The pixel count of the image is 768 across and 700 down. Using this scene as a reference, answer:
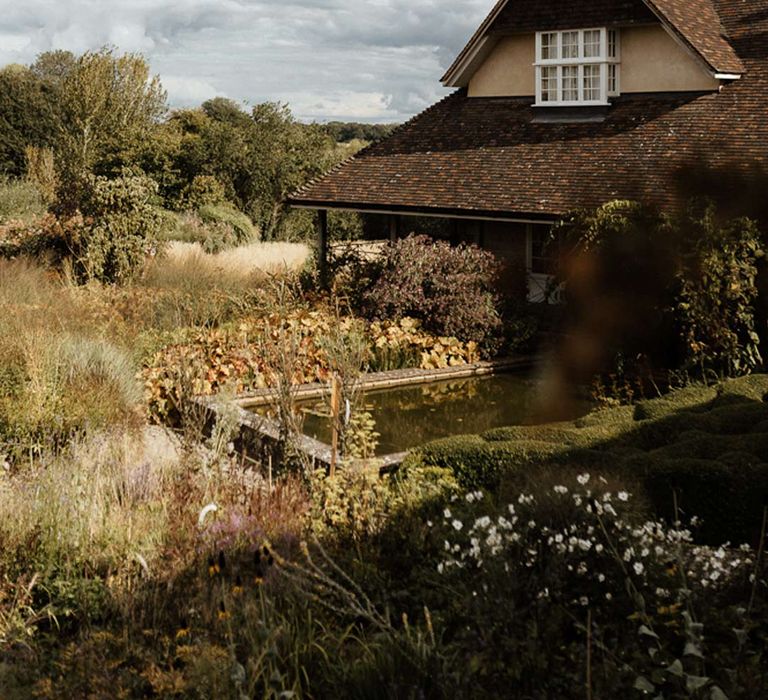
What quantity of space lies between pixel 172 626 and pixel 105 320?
10.4 metres

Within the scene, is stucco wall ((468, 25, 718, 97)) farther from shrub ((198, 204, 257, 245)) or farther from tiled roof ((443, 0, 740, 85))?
shrub ((198, 204, 257, 245))

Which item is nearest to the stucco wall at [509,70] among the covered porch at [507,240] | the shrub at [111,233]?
the covered porch at [507,240]

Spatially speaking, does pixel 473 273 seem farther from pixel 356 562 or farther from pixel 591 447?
pixel 356 562

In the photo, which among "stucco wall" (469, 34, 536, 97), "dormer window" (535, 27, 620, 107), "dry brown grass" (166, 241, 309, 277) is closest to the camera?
"dormer window" (535, 27, 620, 107)

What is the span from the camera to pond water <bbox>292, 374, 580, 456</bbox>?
39.7 feet

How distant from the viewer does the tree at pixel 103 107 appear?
38344 millimetres

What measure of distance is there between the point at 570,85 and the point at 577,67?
0.35m

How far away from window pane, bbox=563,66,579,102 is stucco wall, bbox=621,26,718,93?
2.90 feet

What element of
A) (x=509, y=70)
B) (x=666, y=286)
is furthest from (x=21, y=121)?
(x=666, y=286)

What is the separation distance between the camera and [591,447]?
8.71 meters

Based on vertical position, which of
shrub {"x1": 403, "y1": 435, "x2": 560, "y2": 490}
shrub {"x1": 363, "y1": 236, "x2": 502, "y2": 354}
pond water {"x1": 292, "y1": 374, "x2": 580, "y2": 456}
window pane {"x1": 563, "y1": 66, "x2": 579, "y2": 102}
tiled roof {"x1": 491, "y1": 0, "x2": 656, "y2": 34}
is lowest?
pond water {"x1": 292, "y1": 374, "x2": 580, "y2": 456}

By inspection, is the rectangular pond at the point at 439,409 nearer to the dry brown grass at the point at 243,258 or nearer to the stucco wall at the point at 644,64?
the dry brown grass at the point at 243,258

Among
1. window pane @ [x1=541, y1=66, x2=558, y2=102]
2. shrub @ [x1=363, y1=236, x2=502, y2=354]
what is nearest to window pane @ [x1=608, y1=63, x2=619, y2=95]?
window pane @ [x1=541, y1=66, x2=558, y2=102]

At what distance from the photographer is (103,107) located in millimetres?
41969
